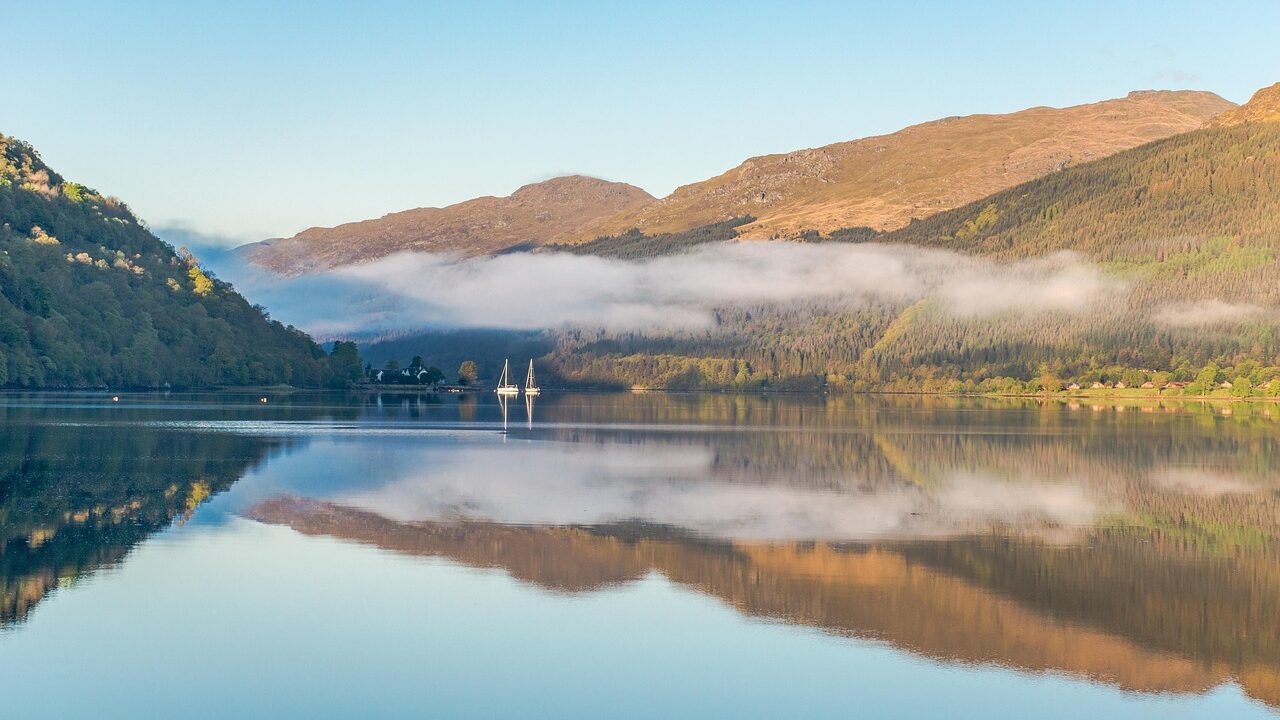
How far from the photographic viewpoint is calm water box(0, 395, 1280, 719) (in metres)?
20.0

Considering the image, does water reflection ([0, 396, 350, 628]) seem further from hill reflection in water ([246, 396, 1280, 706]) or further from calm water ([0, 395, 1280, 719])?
hill reflection in water ([246, 396, 1280, 706])

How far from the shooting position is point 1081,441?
79188mm

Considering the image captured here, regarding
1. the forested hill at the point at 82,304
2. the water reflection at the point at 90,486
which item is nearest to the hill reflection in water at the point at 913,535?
Answer: the water reflection at the point at 90,486

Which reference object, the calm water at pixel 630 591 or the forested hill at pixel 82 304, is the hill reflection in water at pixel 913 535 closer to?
the calm water at pixel 630 591

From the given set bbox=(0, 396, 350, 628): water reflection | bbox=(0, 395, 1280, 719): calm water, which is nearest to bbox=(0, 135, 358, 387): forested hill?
bbox=(0, 396, 350, 628): water reflection

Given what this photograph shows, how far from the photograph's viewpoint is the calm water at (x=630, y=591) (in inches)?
789

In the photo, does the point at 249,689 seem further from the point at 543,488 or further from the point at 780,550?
Result: the point at 543,488

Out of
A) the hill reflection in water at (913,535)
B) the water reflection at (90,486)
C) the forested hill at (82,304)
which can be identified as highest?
the forested hill at (82,304)

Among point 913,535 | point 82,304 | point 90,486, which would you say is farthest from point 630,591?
point 82,304

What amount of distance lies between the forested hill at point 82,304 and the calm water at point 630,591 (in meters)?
106

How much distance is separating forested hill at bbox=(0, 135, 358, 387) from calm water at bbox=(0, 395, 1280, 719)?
4180 inches

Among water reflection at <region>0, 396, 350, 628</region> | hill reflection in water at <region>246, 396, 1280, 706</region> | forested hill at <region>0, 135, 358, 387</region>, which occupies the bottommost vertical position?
hill reflection in water at <region>246, 396, 1280, 706</region>

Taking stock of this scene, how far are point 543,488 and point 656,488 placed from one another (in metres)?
3.98

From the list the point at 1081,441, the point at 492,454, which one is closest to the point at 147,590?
the point at 492,454
